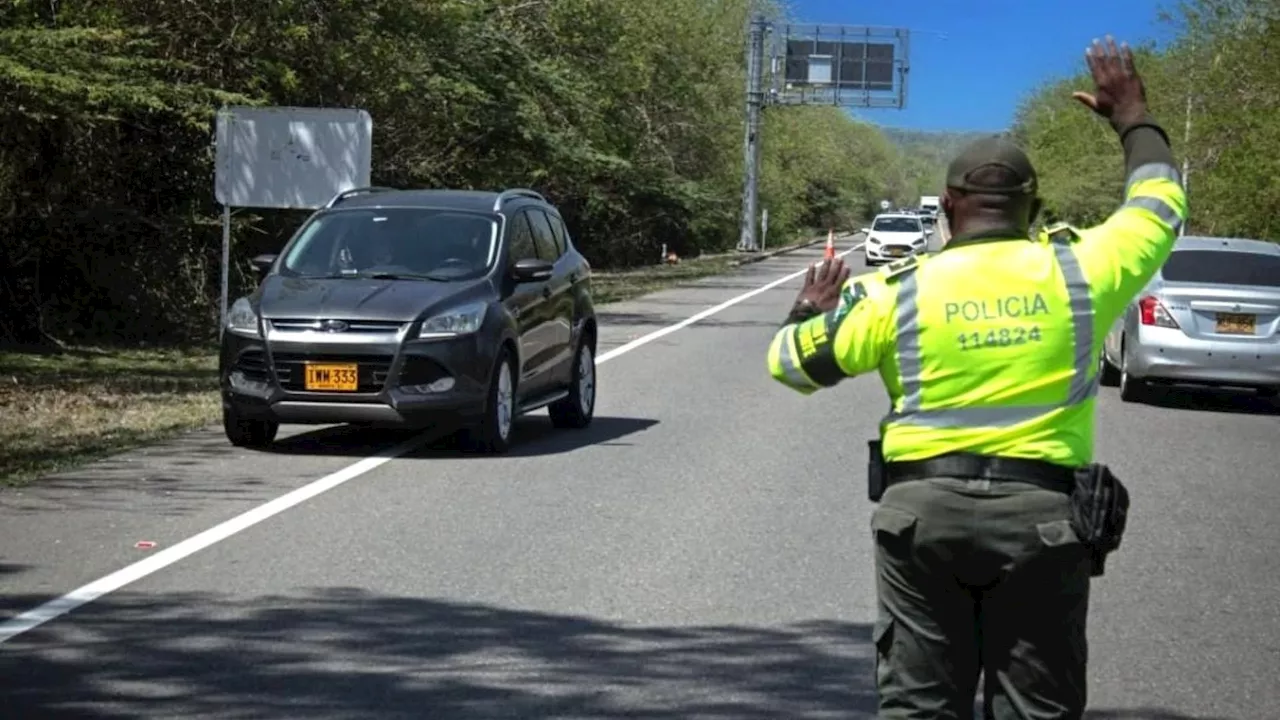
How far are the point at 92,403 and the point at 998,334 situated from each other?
13.1 meters

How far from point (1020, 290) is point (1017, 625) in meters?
0.71

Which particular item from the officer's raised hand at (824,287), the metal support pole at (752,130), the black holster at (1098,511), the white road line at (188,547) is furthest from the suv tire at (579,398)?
the metal support pole at (752,130)

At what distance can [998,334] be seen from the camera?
430 cm

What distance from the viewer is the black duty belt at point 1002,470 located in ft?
14.0

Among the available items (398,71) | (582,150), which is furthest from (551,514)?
(582,150)

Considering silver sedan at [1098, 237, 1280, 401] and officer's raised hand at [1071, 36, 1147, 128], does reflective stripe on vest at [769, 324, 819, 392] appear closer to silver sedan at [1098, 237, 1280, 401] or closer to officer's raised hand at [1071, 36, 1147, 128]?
officer's raised hand at [1071, 36, 1147, 128]

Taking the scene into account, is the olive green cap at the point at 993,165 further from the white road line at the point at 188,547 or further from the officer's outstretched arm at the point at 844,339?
the white road line at the point at 188,547

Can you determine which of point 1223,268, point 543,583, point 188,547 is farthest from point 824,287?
point 1223,268

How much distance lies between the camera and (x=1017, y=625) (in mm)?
4262

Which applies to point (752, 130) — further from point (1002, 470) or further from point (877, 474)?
point (1002, 470)

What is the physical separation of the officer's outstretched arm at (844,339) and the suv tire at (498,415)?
338 inches

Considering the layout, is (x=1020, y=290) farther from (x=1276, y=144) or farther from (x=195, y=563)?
(x=1276, y=144)

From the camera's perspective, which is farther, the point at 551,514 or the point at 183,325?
the point at 183,325

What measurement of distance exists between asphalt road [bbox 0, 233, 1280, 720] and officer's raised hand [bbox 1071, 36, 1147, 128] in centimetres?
268
